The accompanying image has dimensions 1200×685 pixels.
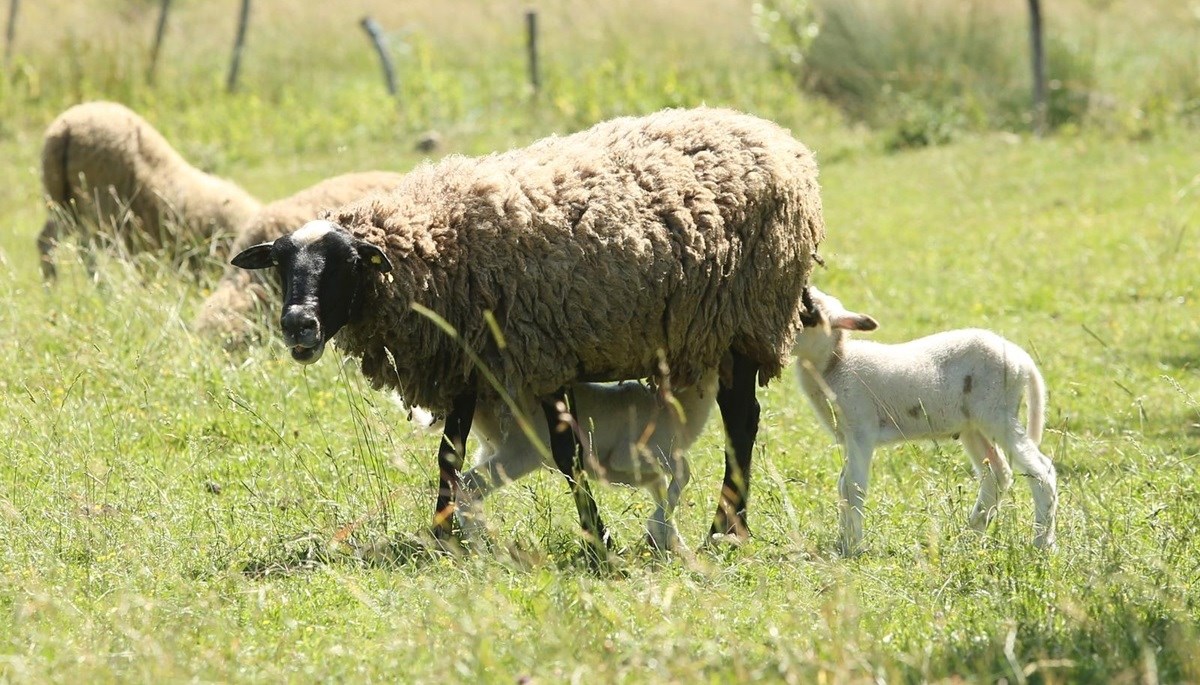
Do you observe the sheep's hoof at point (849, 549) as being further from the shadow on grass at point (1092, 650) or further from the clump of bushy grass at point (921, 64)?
the clump of bushy grass at point (921, 64)

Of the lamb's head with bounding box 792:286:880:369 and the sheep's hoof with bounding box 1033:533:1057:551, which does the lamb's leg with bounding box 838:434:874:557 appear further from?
the sheep's hoof with bounding box 1033:533:1057:551

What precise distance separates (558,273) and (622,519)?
40.7 inches

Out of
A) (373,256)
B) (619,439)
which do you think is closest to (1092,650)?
(619,439)

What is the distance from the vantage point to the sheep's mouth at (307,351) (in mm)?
5281

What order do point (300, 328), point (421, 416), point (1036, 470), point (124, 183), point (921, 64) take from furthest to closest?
point (921, 64), point (124, 183), point (421, 416), point (1036, 470), point (300, 328)

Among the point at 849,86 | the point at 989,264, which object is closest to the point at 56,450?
the point at 989,264

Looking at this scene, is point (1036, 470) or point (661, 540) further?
point (1036, 470)

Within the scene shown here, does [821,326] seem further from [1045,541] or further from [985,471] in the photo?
[1045,541]

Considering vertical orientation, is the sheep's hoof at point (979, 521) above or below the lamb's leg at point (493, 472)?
below

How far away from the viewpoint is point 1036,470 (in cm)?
598

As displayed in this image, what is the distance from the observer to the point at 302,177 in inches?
636

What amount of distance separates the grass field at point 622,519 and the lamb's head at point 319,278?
43 centimetres

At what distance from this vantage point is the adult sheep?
5500mm

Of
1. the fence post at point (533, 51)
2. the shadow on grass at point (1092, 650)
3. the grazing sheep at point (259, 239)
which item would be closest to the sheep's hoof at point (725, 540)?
the shadow on grass at point (1092, 650)
